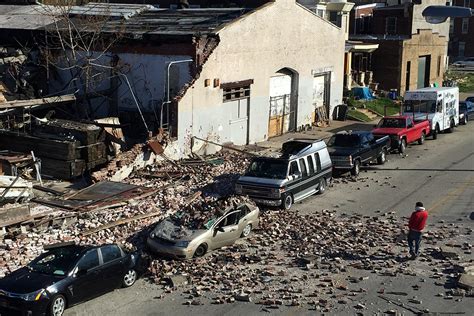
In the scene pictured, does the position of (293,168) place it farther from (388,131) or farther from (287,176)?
(388,131)

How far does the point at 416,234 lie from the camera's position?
1717 cm

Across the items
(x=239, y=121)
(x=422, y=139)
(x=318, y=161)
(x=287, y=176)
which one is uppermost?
(x=239, y=121)

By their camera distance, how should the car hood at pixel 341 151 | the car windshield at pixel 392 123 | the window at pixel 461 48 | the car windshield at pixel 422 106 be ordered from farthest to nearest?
the window at pixel 461 48
the car windshield at pixel 422 106
the car windshield at pixel 392 123
the car hood at pixel 341 151

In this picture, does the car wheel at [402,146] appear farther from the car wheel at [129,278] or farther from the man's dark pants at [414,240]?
the car wheel at [129,278]

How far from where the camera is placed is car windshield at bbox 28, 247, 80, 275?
14242 millimetres

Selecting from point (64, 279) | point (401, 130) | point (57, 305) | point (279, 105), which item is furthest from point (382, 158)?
point (57, 305)

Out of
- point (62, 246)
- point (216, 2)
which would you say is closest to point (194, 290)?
point (62, 246)

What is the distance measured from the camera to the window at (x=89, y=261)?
47.5 feet

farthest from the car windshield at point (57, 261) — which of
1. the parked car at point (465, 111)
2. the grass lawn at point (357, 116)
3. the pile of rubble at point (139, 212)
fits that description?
the parked car at point (465, 111)

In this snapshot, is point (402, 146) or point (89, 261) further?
point (402, 146)

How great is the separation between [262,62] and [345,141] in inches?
261

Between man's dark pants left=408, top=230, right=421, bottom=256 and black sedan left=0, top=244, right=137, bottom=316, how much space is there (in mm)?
7079

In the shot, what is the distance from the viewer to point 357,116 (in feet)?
138

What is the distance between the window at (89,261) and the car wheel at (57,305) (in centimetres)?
84
